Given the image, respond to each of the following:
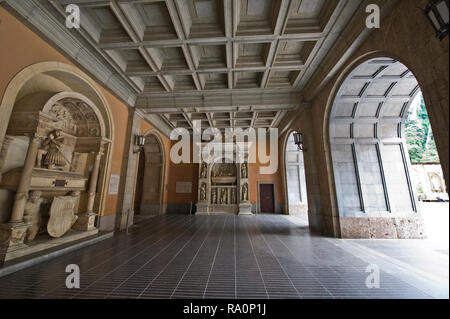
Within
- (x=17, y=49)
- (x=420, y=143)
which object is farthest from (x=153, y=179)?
(x=420, y=143)

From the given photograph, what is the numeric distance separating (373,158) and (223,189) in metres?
7.70

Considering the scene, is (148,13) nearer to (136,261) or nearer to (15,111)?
(15,111)

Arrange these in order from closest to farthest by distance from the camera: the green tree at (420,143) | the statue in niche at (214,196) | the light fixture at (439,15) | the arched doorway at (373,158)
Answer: the light fixture at (439,15)
the arched doorway at (373,158)
the statue in niche at (214,196)
the green tree at (420,143)

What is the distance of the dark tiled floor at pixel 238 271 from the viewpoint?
6.63ft

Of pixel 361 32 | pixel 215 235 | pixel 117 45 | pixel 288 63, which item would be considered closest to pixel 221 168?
pixel 215 235

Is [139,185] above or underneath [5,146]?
underneath

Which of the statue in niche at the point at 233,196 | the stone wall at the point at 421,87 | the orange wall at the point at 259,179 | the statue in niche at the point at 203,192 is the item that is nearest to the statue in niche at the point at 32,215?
the stone wall at the point at 421,87

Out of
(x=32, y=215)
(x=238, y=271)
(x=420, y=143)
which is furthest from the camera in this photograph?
(x=420, y=143)

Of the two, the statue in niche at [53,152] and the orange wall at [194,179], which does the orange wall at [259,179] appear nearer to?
the orange wall at [194,179]

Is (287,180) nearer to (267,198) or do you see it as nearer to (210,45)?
(267,198)

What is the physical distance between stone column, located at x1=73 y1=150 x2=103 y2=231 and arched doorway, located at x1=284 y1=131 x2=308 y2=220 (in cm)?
830

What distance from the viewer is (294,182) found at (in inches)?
374

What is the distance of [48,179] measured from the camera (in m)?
3.67

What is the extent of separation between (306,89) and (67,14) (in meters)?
6.45
